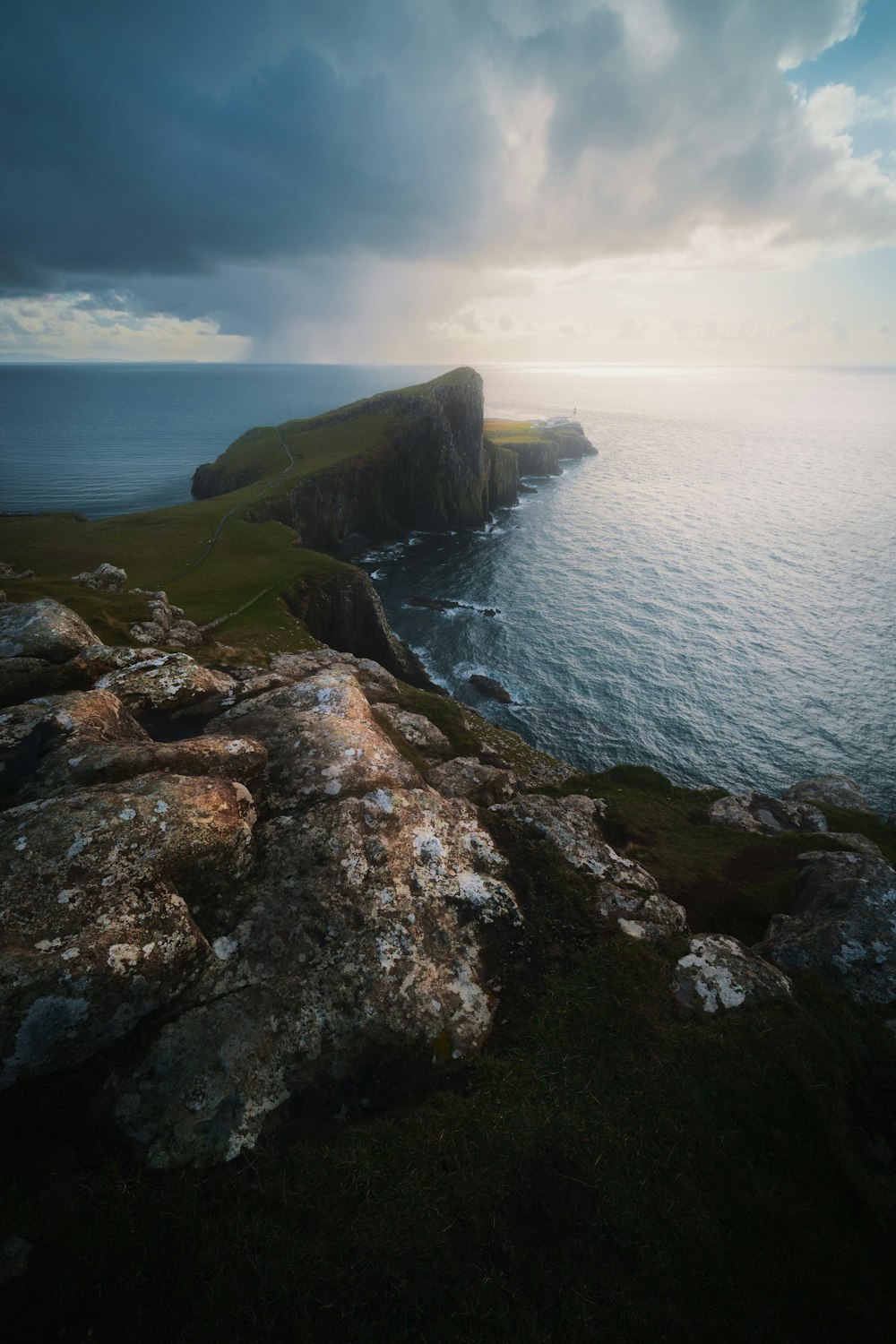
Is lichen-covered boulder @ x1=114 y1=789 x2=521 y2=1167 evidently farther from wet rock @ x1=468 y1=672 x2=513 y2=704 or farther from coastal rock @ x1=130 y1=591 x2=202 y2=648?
wet rock @ x1=468 y1=672 x2=513 y2=704

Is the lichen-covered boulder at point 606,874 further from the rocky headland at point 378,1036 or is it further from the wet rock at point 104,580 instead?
the wet rock at point 104,580

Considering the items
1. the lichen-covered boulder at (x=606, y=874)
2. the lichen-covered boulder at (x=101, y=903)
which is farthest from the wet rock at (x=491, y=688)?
the lichen-covered boulder at (x=101, y=903)

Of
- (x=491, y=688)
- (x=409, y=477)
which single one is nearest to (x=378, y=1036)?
(x=491, y=688)

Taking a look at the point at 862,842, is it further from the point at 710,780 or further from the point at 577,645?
the point at 577,645

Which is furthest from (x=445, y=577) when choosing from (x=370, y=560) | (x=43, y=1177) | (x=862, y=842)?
(x=43, y=1177)

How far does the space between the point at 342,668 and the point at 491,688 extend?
2655 centimetres

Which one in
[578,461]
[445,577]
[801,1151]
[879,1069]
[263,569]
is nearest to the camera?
[801,1151]

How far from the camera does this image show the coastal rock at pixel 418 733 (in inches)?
1206

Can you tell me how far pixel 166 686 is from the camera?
24.6m

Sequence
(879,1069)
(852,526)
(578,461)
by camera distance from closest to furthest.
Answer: (879,1069), (852,526), (578,461)

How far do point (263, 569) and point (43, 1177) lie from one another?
60.7 meters

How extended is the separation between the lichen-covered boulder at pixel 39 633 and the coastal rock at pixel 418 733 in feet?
49.4

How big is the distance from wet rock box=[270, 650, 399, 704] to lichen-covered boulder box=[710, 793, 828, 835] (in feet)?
75.8

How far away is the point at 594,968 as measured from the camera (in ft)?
54.2
